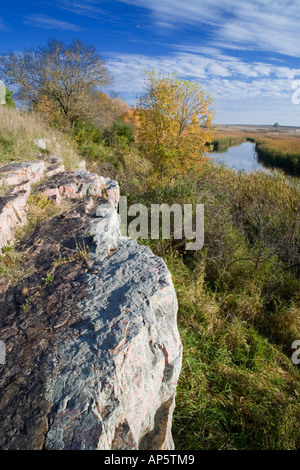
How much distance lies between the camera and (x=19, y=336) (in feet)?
5.66

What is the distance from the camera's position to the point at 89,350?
1561 millimetres

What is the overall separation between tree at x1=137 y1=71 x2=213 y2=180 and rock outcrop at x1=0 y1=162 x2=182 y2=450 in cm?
761

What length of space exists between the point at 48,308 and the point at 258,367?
254 centimetres

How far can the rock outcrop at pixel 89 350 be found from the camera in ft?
4.24

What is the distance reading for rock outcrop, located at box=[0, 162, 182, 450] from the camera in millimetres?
1293

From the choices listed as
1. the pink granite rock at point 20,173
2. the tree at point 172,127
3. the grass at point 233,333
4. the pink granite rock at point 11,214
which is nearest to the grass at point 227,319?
the grass at point 233,333

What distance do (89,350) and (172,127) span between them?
9.54 m

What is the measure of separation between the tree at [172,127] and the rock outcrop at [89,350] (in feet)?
25.0

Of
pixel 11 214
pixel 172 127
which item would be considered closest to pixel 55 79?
pixel 172 127

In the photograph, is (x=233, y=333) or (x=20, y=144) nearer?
(x=233, y=333)

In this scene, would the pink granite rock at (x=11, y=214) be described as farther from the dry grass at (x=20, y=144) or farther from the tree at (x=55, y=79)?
the tree at (x=55, y=79)

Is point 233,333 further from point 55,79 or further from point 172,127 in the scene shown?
point 55,79

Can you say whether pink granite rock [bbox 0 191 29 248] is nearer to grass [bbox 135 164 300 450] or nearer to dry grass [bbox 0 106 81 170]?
dry grass [bbox 0 106 81 170]

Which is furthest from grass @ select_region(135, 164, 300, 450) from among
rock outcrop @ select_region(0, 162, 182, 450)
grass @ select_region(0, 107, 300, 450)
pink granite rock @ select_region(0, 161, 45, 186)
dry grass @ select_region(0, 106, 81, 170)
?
dry grass @ select_region(0, 106, 81, 170)
